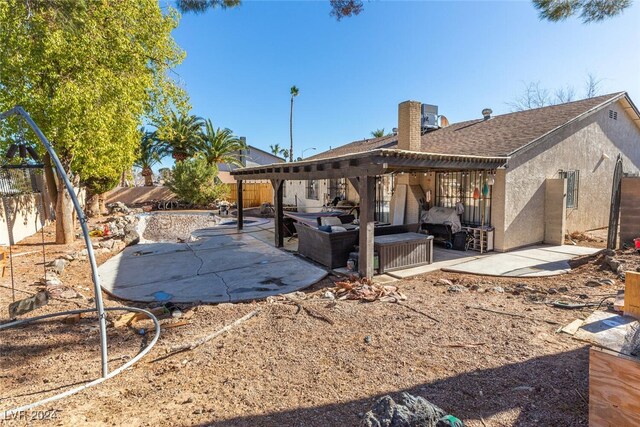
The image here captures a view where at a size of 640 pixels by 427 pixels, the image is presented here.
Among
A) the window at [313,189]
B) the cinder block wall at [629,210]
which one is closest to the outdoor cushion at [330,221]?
the cinder block wall at [629,210]

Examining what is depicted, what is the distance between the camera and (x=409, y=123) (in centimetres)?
1068

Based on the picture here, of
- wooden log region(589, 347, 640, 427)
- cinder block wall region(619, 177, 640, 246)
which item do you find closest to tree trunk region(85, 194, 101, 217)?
wooden log region(589, 347, 640, 427)

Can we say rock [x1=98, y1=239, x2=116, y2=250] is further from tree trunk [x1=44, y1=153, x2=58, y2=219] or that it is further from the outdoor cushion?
the outdoor cushion

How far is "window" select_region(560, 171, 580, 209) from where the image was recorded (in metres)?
11.3

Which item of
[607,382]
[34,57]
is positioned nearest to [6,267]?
[34,57]

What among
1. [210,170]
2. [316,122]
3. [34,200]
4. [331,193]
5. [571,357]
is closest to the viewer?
[571,357]

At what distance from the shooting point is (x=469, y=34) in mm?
11406

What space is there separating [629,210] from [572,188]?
256 cm

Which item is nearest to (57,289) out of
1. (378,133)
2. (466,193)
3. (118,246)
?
(118,246)

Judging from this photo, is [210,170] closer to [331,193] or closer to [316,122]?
[331,193]

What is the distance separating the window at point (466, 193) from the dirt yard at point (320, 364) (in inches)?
165

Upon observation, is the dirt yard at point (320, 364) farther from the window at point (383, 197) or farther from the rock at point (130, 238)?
the window at point (383, 197)

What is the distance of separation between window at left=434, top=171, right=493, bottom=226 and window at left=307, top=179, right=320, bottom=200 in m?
9.12

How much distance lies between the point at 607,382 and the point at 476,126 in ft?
41.7
